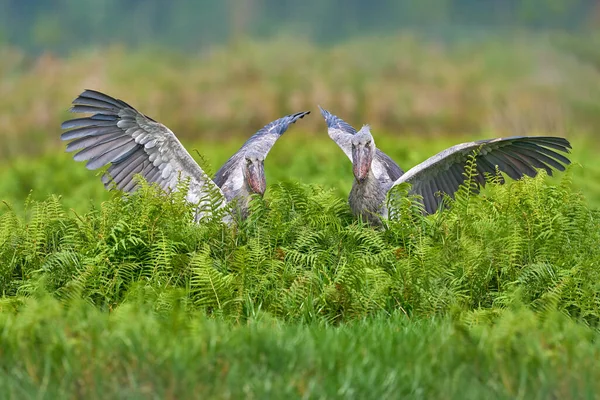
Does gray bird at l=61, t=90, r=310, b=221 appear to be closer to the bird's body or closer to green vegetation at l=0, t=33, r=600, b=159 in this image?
the bird's body

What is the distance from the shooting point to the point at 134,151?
319 inches

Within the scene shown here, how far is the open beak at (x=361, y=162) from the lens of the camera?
25.0 feet

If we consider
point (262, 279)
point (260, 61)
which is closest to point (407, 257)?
point (262, 279)

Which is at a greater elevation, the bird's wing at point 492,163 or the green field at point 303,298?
Result: the bird's wing at point 492,163

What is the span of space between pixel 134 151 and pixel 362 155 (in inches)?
72.2

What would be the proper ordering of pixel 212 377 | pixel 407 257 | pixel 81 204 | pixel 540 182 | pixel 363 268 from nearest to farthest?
pixel 212 377
pixel 363 268
pixel 407 257
pixel 540 182
pixel 81 204

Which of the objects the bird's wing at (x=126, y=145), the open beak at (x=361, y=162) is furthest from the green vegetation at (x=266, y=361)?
the bird's wing at (x=126, y=145)

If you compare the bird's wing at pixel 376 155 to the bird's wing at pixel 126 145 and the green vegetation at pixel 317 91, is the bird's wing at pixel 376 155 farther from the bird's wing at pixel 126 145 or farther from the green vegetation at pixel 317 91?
the green vegetation at pixel 317 91

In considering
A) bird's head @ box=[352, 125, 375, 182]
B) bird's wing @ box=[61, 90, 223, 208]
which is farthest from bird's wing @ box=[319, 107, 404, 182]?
bird's wing @ box=[61, 90, 223, 208]

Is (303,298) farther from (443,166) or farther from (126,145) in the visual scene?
(126,145)

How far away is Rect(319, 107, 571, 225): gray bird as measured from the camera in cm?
767

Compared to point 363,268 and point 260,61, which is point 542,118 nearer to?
point 260,61

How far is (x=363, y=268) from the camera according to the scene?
20.5ft

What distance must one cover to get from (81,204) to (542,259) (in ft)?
20.4
